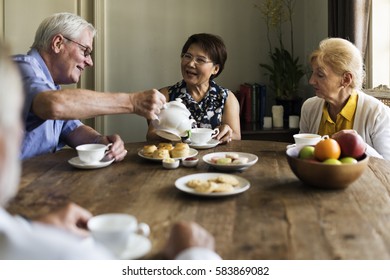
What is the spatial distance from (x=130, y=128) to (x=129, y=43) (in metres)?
0.72

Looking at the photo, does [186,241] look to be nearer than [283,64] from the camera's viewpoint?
Yes

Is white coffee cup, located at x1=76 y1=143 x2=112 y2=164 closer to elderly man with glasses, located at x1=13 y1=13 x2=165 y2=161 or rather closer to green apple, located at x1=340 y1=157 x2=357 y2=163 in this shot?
elderly man with glasses, located at x1=13 y1=13 x2=165 y2=161

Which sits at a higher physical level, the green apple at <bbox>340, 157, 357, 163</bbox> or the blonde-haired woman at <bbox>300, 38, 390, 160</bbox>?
the blonde-haired woman at <bbox>300, 38, 390, 160</bbox>

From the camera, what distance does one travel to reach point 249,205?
1.37m

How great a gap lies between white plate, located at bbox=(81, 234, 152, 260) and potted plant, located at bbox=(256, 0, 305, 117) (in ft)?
9.49

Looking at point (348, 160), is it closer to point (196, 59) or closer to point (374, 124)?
point (374, 124)

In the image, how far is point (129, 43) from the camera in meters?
3.95

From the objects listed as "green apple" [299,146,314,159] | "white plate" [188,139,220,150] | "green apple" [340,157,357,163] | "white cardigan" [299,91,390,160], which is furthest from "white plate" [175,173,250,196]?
"white cardigan" [299,91,390,160]

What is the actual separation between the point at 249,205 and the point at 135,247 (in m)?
0.43

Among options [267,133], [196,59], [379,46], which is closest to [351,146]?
[196,59]

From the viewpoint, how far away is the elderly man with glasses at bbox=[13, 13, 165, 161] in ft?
5.96

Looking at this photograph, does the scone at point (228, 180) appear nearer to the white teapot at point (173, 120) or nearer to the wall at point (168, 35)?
the white teapot at point (173, 120)

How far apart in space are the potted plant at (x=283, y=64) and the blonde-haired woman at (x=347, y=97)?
129 cm
